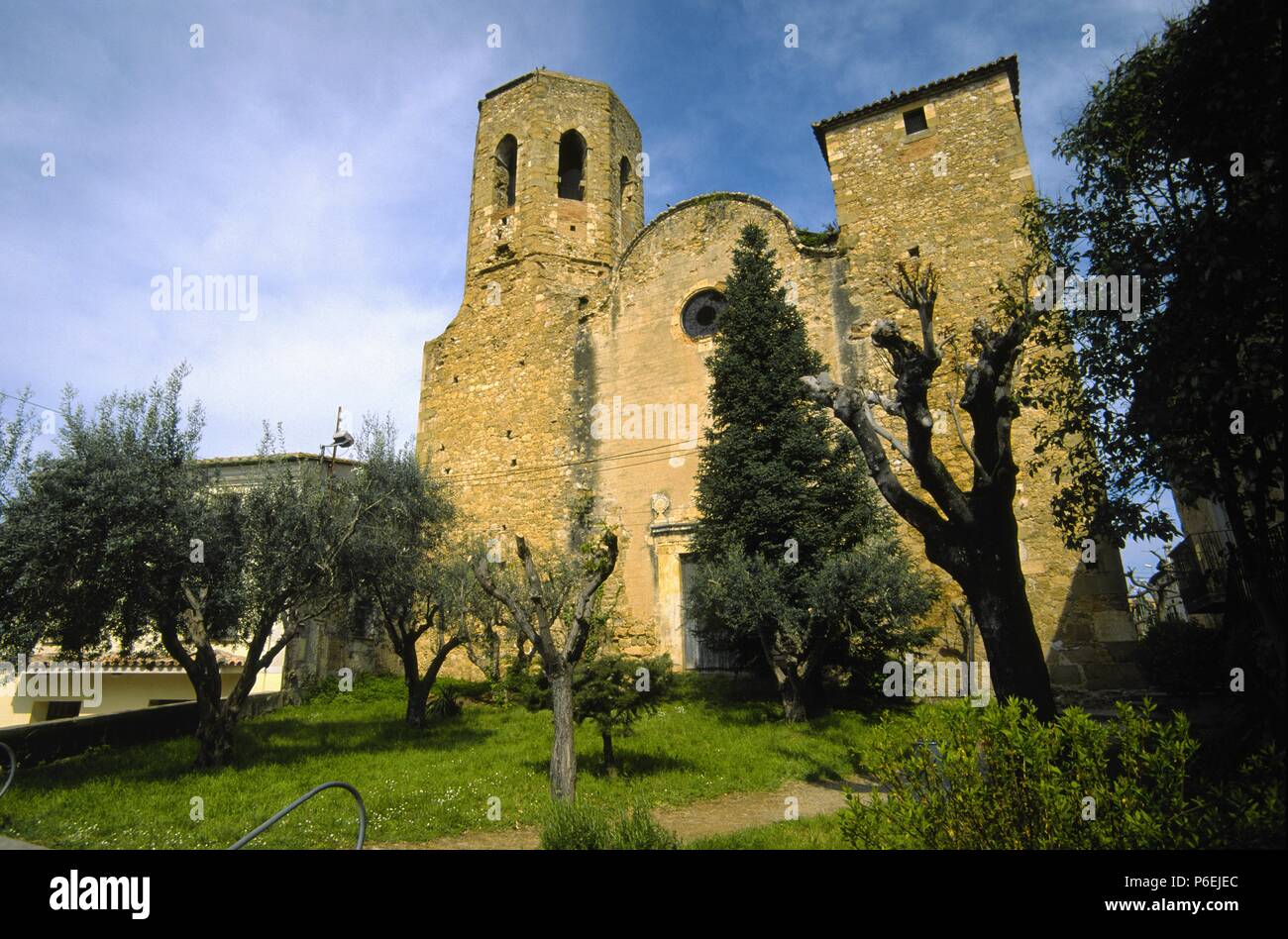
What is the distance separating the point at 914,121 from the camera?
15.1 m

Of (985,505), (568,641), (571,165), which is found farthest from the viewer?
(571,165)

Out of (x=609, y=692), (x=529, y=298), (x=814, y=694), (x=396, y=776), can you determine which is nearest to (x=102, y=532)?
(x=396, y=776)

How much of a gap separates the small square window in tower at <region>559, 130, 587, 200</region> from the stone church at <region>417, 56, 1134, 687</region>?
0.07 m

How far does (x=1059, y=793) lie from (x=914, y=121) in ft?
50.8

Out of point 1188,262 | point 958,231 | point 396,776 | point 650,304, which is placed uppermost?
Result: point 958,231

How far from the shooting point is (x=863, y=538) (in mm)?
11820

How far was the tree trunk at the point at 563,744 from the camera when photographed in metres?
7.21

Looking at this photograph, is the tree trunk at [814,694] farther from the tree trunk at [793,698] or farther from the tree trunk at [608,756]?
the tree trunk at [608,756]

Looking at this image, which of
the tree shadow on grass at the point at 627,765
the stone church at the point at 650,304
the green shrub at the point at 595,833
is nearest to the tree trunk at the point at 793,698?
the tree shadow on grass at the point at 627,765

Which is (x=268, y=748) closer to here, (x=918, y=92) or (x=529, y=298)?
(x=529, y=298)

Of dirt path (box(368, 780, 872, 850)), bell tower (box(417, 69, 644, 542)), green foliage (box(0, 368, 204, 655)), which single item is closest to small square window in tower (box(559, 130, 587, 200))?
bell tower (box(417, 69, 644, 542))
